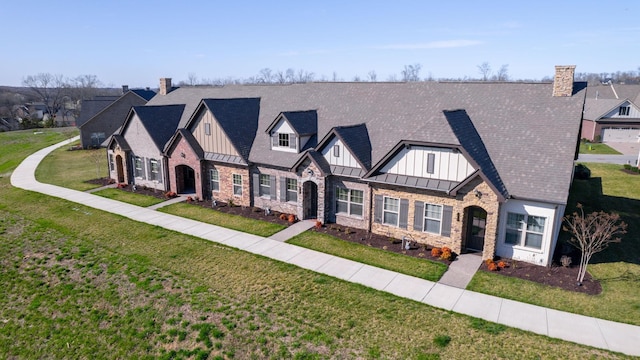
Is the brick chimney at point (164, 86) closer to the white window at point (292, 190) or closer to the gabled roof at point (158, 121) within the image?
the gabled roof at point (158, 121)

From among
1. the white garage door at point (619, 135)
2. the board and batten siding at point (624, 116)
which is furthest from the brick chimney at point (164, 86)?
the white garage door at point (619, 135)

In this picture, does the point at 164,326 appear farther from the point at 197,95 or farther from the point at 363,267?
the point at 197,95

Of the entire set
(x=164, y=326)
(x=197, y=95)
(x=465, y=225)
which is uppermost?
(x=197, y=95)

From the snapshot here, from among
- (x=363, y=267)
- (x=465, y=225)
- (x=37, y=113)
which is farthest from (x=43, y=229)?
(x=37, y=113)

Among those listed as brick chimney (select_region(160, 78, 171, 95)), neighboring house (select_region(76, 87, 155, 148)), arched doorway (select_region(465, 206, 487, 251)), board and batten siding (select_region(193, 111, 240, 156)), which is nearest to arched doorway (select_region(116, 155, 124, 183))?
brick chimney (select_region(160, 78, 171, 95))

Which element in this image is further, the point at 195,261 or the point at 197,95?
the point at 197,95

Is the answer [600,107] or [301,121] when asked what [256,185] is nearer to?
[301,121]
